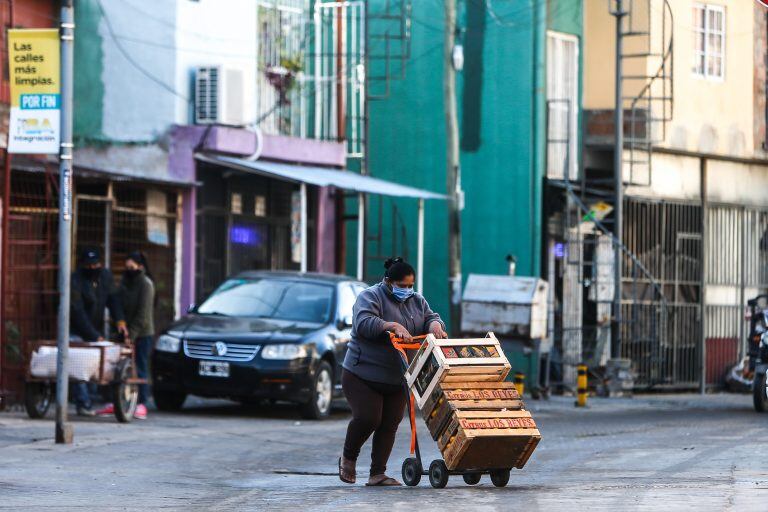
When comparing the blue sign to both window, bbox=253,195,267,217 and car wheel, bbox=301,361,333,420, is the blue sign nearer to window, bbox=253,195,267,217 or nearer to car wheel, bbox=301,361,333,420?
car wheel, bbox=301,361,333,420

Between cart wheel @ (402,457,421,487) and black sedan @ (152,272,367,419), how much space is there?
7.86m

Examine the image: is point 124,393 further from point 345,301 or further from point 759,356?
point 759,356

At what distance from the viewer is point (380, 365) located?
13062 mm

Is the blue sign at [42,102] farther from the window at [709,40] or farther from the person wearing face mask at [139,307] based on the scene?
the window at [709,40]

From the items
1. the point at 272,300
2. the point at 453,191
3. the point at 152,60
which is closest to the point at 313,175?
the point at 453,191

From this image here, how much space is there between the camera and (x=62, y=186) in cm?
1678

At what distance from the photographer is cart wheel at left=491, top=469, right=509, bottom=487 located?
1262cm

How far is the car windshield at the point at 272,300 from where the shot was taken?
22016mm

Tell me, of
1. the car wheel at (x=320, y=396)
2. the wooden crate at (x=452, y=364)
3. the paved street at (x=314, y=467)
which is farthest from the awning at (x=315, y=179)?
the wooden crate at (x=452, y=364)

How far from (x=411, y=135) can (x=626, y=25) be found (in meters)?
4.58

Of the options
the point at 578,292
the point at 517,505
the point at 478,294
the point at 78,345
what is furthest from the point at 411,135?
the point at 517,505

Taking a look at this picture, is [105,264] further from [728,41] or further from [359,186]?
[728,41]

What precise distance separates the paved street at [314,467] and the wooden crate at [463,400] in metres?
0.50

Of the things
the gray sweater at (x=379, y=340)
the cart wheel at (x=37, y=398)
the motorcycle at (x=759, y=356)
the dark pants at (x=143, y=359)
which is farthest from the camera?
the motorcycle at (x=759, y=356)
